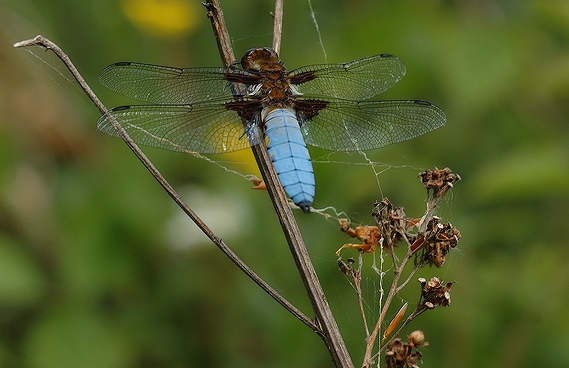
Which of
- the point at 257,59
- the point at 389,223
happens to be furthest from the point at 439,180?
the point at 257,59

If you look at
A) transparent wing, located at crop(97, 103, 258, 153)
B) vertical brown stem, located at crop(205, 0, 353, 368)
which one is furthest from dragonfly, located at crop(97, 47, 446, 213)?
vertical brown stem, located at crop(205, 0, 353, 368)

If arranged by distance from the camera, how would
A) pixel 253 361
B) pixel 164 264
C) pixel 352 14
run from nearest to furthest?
1. pixel 253 361
2. pixel 164 264
3. pixel 352 14

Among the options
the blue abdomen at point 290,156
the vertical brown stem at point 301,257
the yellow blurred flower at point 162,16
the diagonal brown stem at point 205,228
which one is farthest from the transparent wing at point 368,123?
the yellow blurred flower at point 162,16

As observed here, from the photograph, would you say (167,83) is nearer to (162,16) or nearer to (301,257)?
(301,257)

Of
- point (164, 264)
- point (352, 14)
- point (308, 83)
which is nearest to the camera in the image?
point (308, 83)

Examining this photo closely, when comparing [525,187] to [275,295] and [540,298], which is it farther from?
[275,295]

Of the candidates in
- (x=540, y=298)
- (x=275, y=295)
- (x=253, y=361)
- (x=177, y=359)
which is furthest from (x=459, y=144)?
(x=275, y=295)

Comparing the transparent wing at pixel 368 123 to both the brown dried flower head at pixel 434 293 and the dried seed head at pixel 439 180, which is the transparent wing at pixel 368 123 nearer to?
the dried seed head at pixel 439 180
